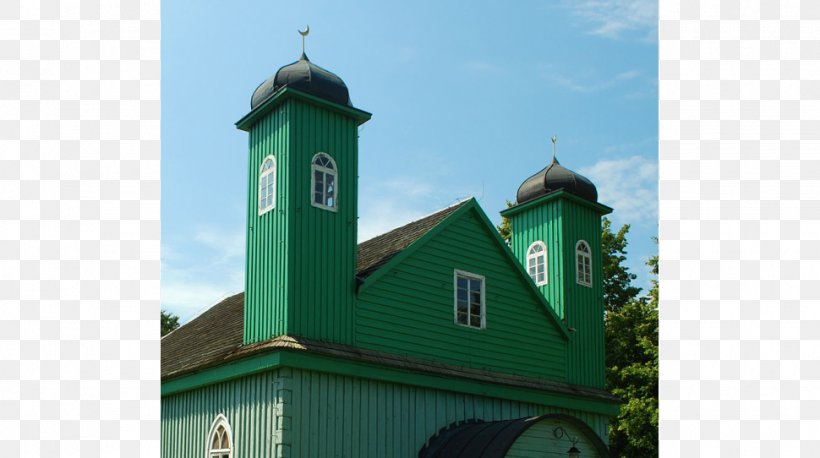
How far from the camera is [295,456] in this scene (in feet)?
50.8

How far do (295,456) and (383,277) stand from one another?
167 inches

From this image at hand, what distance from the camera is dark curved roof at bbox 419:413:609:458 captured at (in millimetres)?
16391

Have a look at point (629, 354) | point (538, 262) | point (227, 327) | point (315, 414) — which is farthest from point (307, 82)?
point (629, 354)

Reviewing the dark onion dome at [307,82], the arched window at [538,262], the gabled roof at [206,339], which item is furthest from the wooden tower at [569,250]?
the gabled roof at [206,339]

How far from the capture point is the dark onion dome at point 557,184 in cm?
2325

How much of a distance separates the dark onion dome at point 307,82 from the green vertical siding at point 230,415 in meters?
5.54

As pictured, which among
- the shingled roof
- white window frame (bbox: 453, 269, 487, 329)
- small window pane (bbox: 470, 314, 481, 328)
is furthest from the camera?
small window pane (bbox: 470, 314, 481, 328)

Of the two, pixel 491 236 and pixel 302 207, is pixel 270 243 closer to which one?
pixel 302 207

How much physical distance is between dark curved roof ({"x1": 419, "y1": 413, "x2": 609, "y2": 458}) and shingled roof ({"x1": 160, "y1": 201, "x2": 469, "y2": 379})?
363 cm

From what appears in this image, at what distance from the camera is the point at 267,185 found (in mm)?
17531

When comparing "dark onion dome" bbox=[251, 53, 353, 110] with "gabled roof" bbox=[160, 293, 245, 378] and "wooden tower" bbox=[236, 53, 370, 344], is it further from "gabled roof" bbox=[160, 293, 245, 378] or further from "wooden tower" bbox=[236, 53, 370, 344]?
"gabled roof" bbox=[160, 293, 245, 378]

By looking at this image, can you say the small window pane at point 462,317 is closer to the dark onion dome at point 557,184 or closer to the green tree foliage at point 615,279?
the dark onion dome at point 557,184

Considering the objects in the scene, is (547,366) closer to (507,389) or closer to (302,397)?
(507,389)

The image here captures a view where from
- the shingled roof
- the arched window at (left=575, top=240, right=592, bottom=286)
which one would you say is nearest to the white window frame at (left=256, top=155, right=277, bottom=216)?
the shingled roof
